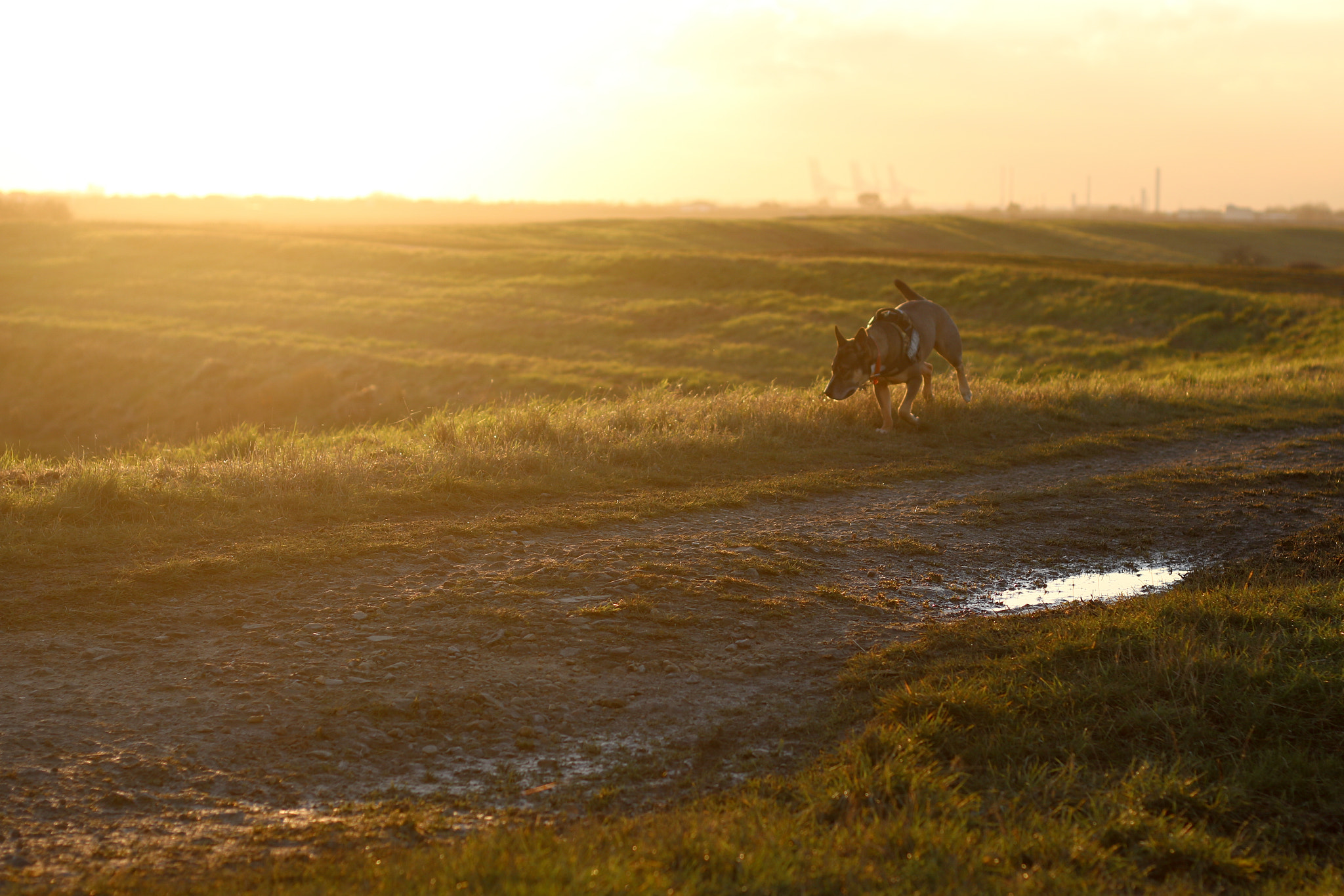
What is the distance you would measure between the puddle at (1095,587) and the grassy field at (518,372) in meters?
3.16

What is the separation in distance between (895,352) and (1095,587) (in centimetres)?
574

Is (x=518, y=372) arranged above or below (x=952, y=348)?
below

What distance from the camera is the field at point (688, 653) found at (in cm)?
361

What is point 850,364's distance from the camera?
11.8 meters

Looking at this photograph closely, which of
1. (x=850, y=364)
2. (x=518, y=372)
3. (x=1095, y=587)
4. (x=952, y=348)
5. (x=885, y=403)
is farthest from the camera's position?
(x=518, y=372)

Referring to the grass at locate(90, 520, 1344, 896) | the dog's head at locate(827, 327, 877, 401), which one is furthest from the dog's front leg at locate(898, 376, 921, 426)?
the grass at locate(90, 520, 1344, 896)

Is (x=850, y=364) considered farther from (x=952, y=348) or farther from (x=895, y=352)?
(x=952, y=348)

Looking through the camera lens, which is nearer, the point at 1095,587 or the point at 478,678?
the point at 478,678

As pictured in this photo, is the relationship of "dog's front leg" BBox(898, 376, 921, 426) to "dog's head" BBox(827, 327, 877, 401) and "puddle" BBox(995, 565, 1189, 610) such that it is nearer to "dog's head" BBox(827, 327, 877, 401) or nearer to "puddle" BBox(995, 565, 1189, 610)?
"dog's head" BBox(827, 327, 877, 401)

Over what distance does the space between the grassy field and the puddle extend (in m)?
3.16

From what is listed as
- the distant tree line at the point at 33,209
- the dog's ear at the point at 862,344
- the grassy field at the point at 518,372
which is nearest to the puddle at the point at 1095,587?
the grassy field at the point at 518,372

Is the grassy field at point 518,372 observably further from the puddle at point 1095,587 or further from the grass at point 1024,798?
the grass at point 1024,798

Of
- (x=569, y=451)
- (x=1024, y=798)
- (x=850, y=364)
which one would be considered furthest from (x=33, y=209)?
(x=1024, y=798)

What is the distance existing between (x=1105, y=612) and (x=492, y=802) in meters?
4.05
